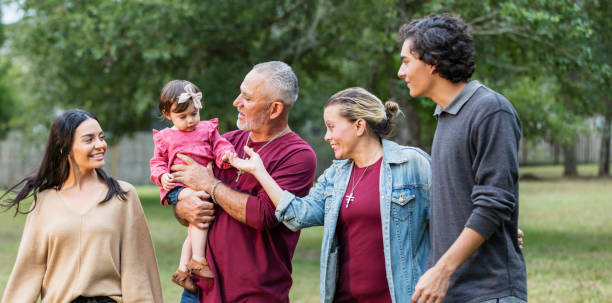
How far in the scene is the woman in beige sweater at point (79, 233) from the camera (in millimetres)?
3887

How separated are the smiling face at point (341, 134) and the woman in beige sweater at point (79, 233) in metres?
1.21

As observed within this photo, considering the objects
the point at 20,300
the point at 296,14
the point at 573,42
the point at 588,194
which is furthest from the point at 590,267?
the point at 588,194

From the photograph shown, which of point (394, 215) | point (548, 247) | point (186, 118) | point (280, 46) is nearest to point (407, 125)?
point (280, 46)

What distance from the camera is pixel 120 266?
13.2 ft

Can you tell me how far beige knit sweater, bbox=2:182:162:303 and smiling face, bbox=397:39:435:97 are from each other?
6.03 feet

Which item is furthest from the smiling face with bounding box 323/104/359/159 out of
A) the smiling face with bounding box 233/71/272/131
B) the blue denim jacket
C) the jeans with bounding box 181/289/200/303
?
the jeans with bounding box 181/289/200/303

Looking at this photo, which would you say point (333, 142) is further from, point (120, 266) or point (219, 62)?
point (219, 62)

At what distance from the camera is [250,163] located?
3.81 m

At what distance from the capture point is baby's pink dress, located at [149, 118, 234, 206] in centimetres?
412

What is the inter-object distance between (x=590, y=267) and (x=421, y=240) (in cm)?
773

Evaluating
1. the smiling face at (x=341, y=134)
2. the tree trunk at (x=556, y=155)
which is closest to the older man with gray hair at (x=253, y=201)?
the smiling face at (x=341, y=134)

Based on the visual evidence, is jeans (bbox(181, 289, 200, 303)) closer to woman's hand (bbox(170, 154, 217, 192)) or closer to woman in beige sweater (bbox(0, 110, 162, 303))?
woman in beige sweater (bbox(0, 110, 162, 303))

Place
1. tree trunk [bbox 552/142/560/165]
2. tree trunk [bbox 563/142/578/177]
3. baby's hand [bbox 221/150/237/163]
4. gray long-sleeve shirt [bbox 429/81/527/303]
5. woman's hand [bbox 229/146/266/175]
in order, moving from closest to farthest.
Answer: gray long-sleeve shirt [bbox 429/81/527/303]
woman's hand [bbox 229/146/266/175]
baby's hand [bbox 221/150/237/163]
tree trunk [bbox 563/142/578/177]
tree trunk [bbox 552/142/560/165]

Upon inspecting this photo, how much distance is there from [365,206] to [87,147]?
155 centimetres
